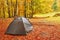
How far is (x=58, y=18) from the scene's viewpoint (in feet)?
49.1

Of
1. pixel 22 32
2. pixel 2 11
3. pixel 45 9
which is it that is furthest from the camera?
pixel 2 11

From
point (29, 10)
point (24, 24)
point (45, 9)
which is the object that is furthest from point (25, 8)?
point (24, 24)

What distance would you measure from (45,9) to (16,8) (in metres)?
2.70

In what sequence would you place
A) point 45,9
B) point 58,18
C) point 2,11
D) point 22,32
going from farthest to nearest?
point 2,11 < point 45,9 < point 58,18 < point 22,32

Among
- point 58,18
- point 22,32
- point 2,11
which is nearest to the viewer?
point 22,32

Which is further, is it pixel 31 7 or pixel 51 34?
pixel 31 7

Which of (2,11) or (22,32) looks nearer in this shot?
(22,32)

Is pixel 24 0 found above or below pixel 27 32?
above

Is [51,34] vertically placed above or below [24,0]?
below

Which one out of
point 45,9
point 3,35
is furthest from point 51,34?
point 45,9

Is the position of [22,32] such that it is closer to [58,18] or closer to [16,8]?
[58,18]

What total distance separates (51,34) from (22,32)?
167 cm

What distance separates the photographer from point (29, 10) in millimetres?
17750

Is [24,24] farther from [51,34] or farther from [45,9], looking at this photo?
[45,9]
